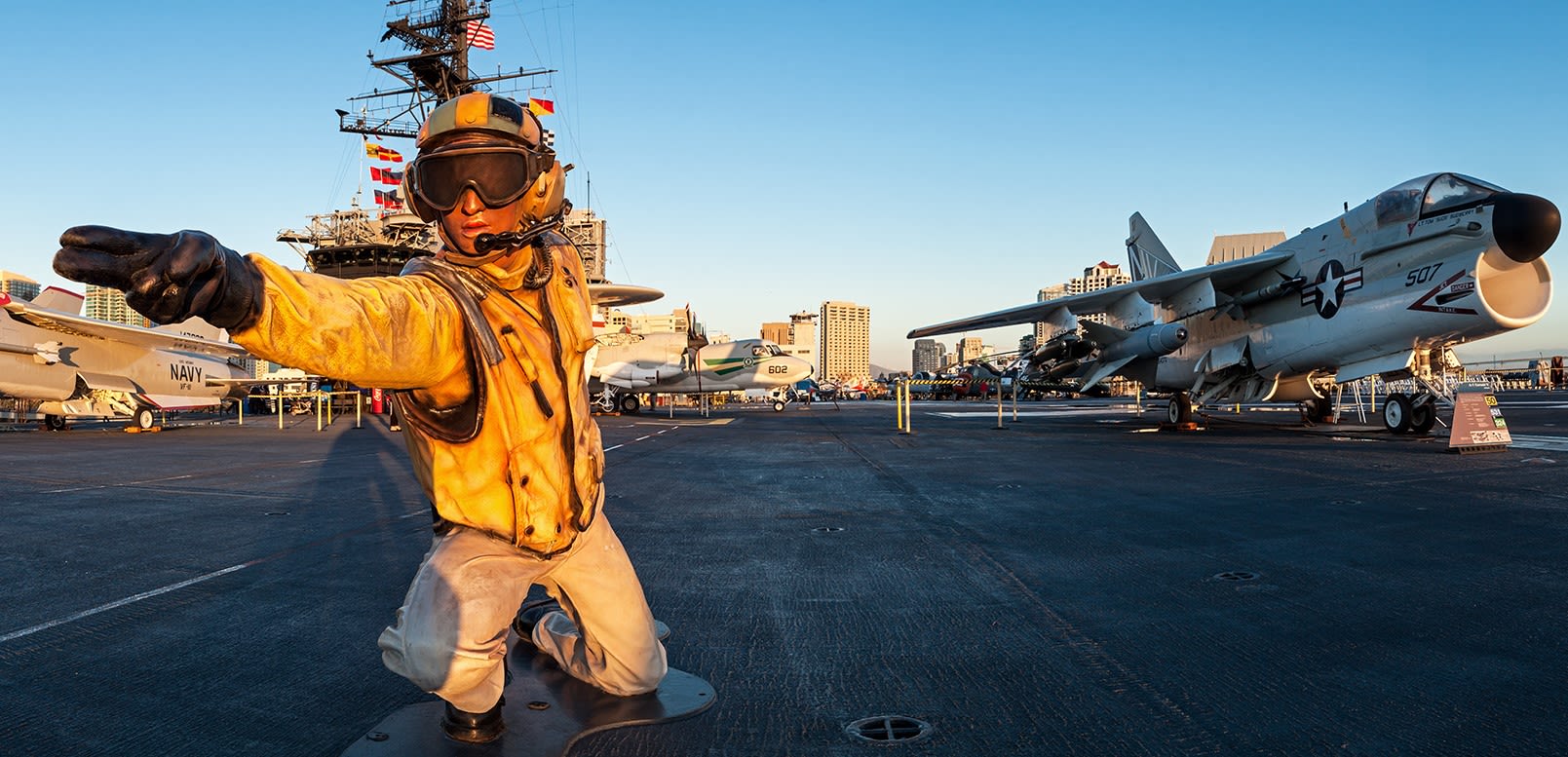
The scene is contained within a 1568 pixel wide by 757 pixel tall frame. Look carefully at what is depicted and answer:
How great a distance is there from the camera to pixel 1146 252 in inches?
924

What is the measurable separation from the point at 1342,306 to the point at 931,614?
13.0 meters

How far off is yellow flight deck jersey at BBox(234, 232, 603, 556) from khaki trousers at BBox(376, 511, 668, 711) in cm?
8

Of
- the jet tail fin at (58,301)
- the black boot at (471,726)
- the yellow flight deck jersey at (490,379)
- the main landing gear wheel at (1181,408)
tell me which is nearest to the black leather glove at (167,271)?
the yellow flight deck jersey at (490,379)

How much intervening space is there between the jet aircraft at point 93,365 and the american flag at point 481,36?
57.9ft

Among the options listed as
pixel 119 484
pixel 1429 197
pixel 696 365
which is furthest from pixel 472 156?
pixel 696 365

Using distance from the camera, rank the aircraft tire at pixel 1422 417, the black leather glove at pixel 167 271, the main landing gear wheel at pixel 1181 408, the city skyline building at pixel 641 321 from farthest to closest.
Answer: the city skyline building at pixel 641 321 → the main landing gear wheel at pixel 1181 408 → the aircraft tire at pixel 1422 417 → the black leather glove at pixel 167 271

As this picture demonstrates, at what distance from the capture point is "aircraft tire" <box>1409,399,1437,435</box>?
13078 millimetres

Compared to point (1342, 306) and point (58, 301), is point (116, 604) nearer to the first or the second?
point (1342, 306)

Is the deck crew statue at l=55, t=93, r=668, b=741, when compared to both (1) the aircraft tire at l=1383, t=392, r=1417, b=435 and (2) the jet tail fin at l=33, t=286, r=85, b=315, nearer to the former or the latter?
(1) the aircraft tire at l=1383, t=392, r=1417, b=435

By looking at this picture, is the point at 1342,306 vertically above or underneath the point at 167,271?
above

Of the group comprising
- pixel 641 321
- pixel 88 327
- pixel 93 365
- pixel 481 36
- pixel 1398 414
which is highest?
pixel 481 36

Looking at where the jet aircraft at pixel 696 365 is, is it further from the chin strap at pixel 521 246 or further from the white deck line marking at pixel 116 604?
the chin strap at pixel 521 246

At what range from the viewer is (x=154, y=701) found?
8.34ft

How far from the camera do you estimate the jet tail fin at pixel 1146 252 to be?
2300 centimetres
